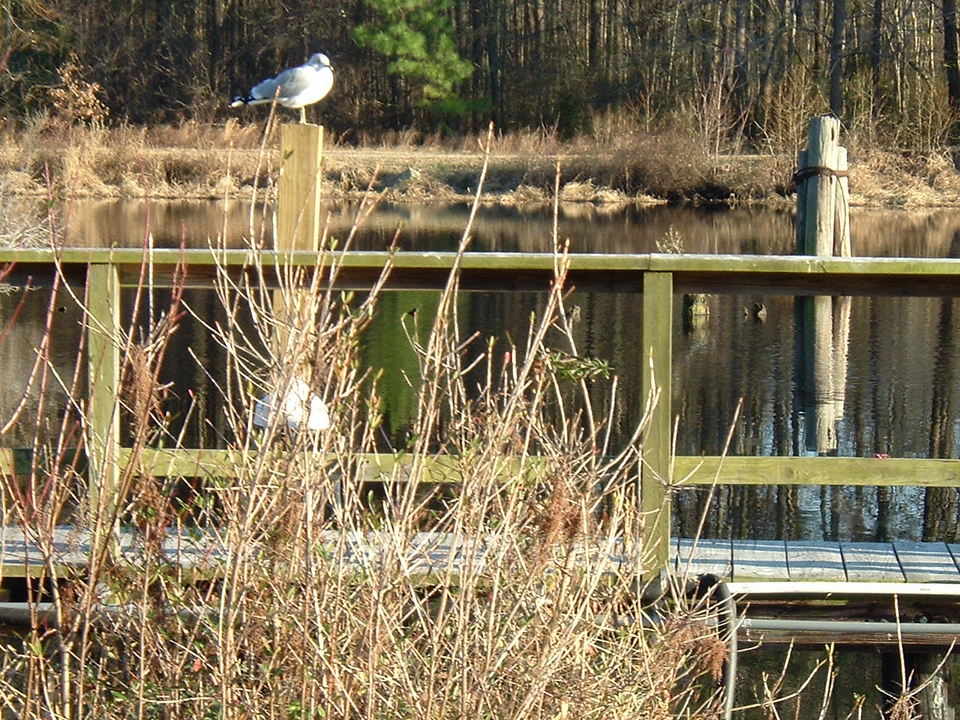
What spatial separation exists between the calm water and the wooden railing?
0.91ft

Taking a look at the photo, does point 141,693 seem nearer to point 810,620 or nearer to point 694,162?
point 810,620

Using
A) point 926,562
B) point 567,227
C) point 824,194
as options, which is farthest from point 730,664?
point 567,227

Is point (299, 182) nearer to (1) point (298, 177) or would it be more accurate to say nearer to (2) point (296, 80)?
(1) point (298, 177)

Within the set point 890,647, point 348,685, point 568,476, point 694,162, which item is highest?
point 694,162

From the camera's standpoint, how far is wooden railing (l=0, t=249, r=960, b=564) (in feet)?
13.5

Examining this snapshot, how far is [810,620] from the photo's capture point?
4.38 m

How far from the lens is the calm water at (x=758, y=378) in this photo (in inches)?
288

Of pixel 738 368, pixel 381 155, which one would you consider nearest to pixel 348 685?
pixel 738 368

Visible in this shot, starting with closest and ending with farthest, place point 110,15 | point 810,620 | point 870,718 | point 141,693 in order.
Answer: point 141,693
point 810,620
point 870,718
point 110,15

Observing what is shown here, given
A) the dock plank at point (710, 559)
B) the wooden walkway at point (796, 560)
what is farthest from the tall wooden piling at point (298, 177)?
the dock plank at point (710, 559)

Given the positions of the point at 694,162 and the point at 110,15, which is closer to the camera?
the point at 694,162

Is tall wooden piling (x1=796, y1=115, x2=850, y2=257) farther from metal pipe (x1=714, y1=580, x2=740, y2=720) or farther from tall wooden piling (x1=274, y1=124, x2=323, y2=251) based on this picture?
metal pipe (x1=714, y1=580, x2=740, y2=720)

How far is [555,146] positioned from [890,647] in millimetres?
30612

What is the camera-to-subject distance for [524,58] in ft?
138
